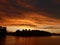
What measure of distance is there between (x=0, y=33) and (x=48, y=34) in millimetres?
50856

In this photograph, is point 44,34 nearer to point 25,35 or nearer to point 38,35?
point 38,35

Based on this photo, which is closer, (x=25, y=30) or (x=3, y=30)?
(x=3, y=30)

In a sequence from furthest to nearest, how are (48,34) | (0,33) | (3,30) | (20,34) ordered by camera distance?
(48,34) → (20,34) → (3,30) → (0,33)

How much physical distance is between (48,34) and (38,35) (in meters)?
10.2

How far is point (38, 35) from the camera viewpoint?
512ft

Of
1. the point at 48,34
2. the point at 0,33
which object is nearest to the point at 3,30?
the point at 0,33

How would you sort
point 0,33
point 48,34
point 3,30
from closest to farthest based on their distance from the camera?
point 0,33, point 3,30, point 48,34

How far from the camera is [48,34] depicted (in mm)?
162750

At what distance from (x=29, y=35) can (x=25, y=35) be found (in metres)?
2.80

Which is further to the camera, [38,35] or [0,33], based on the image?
[38,35]

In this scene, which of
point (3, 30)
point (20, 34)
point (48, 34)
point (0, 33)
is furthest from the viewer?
point (48, 34)

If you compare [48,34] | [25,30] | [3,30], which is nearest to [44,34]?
[48,34]

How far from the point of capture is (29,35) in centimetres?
15225

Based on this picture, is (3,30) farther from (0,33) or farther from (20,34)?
(20,34)
